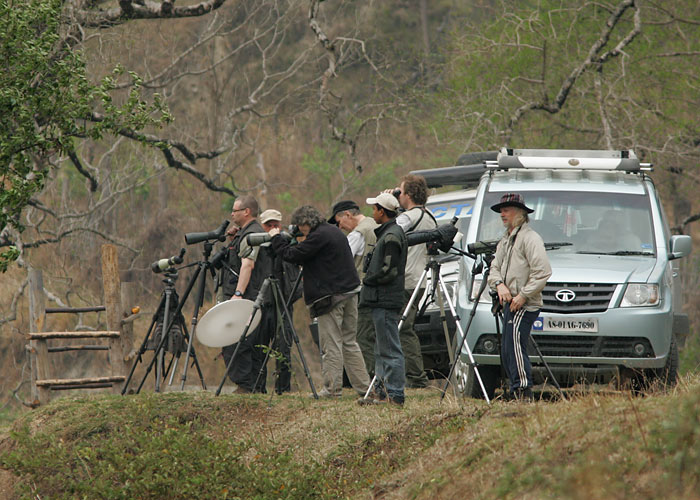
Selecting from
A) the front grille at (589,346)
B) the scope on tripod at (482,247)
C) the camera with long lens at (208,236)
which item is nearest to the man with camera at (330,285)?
the camera with long lens at (208,236)

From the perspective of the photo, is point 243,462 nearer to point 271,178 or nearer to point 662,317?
point 662,317

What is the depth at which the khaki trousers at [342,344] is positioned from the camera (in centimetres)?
914

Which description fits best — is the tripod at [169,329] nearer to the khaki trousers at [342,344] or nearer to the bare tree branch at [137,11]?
the khaki trousers at [342,344]

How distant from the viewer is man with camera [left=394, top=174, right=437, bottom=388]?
368 inches

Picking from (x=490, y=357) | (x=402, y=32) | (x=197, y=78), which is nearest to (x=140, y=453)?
(x=490, y=357)

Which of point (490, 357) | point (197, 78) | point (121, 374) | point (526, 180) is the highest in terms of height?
point (197, 78)

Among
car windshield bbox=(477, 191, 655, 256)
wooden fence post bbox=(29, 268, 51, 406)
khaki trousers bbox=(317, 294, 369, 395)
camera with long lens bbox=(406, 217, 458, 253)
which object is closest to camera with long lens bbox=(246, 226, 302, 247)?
khaki trousers bbox=(317, 294, 369, 395)

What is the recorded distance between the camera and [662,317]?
8523 mm

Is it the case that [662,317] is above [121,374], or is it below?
above

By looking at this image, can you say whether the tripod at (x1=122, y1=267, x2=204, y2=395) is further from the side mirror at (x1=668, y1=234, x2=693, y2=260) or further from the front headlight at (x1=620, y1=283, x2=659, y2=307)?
the side mirror at (x1=668, y1=234, x2=693, y2=260)

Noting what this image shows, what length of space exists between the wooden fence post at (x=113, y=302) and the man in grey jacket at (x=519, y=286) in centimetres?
578

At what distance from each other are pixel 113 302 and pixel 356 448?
225 inches

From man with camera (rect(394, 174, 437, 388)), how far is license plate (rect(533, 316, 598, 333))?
4.57 feet

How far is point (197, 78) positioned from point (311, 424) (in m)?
26.1
